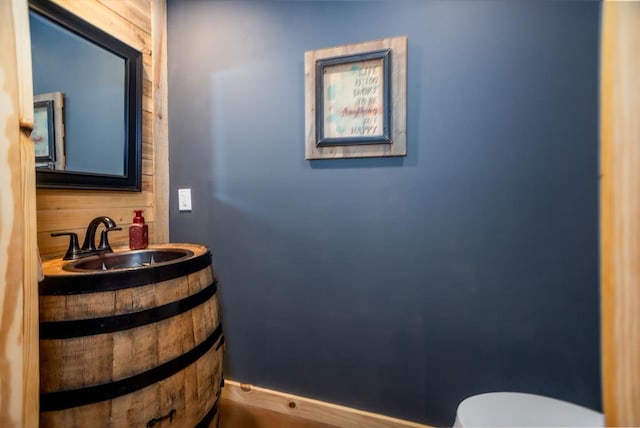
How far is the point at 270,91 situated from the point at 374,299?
42.5 inches

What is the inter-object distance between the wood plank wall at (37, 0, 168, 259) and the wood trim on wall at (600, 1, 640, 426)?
1.54 m

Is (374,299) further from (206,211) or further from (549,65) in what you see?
(549,65)

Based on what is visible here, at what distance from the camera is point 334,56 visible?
1.23 metres

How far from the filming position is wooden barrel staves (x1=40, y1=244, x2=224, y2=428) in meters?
0.69

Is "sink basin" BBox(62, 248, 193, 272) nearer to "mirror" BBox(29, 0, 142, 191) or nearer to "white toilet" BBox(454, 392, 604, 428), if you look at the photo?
"mirror" BBox(29, 0, 142, 191)

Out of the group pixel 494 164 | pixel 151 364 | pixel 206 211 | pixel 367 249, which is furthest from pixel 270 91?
pixel 151 364

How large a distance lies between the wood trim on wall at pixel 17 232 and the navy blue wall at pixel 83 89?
0.63m

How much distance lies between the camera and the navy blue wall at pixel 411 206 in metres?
1.04

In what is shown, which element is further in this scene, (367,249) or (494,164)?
(367,249)

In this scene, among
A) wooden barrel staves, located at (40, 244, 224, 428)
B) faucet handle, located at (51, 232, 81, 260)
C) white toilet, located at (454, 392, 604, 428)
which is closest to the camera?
wooden barrel staves, located at (40, 244, 224, 428)

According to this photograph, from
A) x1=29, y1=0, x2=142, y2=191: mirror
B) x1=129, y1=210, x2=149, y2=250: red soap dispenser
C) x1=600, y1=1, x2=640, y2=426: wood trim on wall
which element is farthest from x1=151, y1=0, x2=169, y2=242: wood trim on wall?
x1=600, y1=1, x2=640, y2=426: wood trim on wall

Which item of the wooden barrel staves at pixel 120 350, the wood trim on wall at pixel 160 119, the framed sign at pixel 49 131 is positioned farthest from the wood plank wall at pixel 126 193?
the wooden barrel staves at pixel 120 350

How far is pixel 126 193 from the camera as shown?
4.51 ft

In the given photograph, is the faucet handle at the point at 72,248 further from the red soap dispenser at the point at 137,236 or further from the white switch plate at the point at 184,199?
the white switch plate at the point at 184,199
